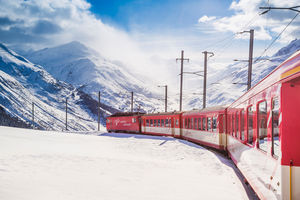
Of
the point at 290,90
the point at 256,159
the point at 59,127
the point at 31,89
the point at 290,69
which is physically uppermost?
the point at 31,89

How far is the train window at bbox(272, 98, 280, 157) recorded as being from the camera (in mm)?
4533

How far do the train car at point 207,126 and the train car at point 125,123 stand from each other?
36.2ft

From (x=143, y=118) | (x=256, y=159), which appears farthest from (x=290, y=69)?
(x=143, y=118)

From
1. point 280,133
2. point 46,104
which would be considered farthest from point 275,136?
point 46,104

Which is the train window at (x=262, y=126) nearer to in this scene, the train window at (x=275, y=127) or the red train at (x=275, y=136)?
the red train at (x=275, y=136)

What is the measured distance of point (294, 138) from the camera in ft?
13.8

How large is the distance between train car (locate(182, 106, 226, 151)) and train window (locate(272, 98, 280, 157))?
9.40 meters

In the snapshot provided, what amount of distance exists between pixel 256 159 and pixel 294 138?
2.27 meters

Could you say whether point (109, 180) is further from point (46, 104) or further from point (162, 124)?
point (46, 104)

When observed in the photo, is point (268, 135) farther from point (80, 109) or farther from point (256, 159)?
point (80, 109)

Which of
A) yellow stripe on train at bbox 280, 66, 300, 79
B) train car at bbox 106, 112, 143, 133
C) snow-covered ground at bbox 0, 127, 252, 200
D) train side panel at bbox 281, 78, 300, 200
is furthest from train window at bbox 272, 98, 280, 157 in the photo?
train car at bbox 106, 112, 143, 133

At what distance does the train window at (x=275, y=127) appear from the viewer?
14.9 ft

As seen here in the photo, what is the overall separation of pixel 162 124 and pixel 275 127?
22397 millimetres

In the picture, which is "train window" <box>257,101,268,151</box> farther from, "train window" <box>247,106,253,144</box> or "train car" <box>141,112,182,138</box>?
"train car" <box>141,112,182,138</box>
